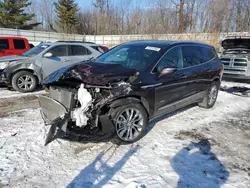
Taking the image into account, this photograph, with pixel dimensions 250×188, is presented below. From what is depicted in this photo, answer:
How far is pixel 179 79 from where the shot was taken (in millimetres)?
4395

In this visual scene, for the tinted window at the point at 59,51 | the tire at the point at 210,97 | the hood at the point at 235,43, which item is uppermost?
the hood at the point at 235,43

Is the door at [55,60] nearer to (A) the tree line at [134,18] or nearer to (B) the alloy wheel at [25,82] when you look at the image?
(B) the alloy wheel at [25,82]

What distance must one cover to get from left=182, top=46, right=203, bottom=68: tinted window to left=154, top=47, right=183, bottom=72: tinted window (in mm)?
187

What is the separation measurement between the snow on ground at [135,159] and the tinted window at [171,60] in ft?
4.22

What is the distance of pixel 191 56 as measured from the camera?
195 inches

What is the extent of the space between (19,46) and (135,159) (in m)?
9.63

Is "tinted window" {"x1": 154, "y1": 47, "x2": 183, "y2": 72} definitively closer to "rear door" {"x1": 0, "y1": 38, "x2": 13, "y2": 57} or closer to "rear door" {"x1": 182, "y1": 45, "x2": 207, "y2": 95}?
"rear door" {"x1": 182, "y1": 45, "x2": 207, "y2": 95}

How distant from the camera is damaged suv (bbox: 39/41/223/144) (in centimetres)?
323

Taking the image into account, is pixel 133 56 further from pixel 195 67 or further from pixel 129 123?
pixel 195 67

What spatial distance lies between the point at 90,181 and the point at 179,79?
2.70m

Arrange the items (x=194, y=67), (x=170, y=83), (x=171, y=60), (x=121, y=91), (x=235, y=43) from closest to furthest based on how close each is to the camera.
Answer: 1. (x=121, y=91)
2. (x=170, y=83)
3. (x=171, y=60)
4. (x=194, y=67)
5. (x=235, y=43)

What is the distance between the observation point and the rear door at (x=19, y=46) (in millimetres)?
10344

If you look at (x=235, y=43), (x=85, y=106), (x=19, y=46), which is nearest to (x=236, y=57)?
(x=235, y=43)

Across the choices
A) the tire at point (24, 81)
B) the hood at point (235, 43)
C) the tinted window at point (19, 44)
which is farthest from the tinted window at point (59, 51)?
the hood at point (235, 43)
